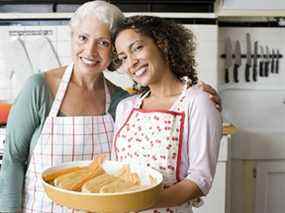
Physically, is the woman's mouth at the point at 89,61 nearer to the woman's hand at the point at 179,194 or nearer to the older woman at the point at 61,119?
the older woman at the point at 61,119

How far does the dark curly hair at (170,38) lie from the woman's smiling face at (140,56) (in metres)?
0.01

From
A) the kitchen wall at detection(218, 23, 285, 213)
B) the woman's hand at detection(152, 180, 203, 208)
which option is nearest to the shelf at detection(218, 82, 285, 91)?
the kitchen wall at detection(218, 23, 285, 213)

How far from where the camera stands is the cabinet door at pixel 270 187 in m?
2.41

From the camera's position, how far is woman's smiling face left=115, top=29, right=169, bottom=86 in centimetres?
99

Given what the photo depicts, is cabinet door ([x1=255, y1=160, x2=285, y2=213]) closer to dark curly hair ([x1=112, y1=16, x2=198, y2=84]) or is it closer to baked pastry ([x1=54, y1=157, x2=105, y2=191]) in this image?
dark curly hair ([x1=112, y1=16, x2=198, y2=84])

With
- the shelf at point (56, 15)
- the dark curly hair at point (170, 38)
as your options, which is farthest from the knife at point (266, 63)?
the dark curly hair at point (170, 38)

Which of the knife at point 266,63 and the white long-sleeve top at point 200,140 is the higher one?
the knife at point 266,63

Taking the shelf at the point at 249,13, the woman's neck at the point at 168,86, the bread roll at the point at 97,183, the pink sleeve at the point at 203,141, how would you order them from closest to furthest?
1. the bread roll at the point at 97,183
2. the pink sleeve at the point at 203,141
3. the woman's neck at the point at 168,86
4. the shelf at the point at 249,13

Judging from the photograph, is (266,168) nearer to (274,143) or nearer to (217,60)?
(274,143)

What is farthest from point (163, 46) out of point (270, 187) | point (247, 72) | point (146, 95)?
point (270, 187)

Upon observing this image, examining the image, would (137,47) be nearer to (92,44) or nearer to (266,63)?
(92,44)

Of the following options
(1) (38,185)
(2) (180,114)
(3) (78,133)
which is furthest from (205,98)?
(1) (38,185)

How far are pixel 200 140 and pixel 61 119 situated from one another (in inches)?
14.8

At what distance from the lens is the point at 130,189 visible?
822mm
